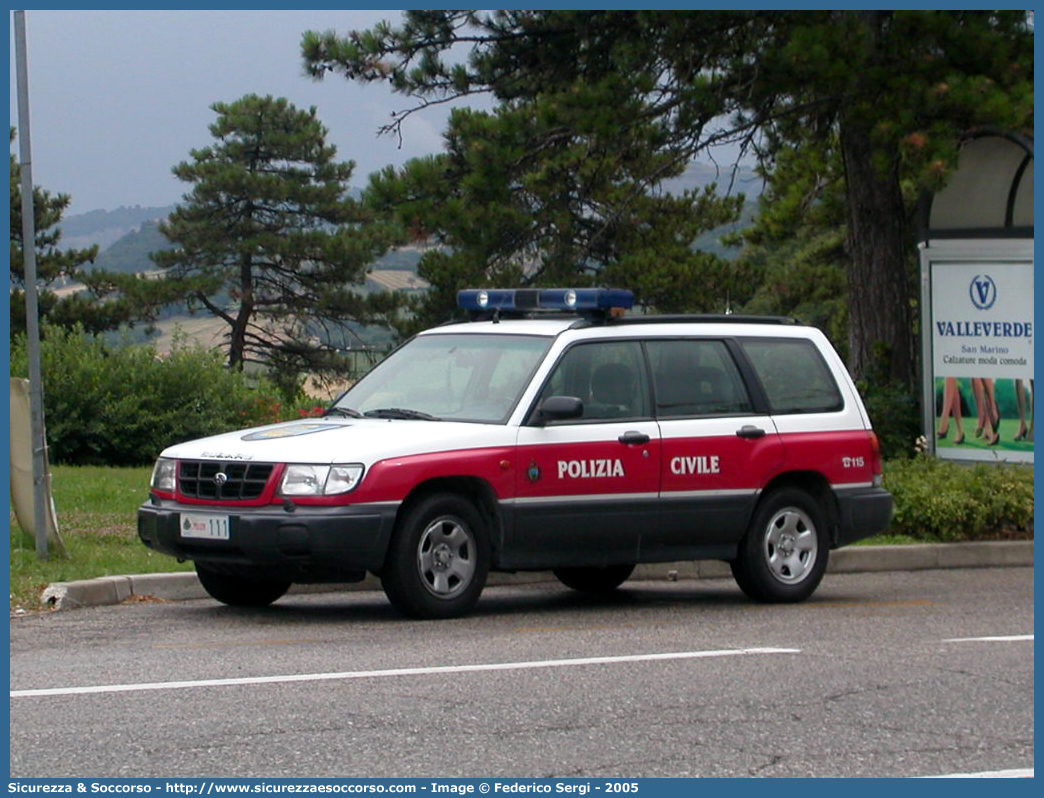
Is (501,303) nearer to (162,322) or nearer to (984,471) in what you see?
(984,471)

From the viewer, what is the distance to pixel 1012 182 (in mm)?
17906

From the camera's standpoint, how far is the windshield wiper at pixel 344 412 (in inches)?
437

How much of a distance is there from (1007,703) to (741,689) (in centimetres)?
120

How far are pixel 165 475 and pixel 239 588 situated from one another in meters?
0.94

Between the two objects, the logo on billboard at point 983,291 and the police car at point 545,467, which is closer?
the police car at point 545,467

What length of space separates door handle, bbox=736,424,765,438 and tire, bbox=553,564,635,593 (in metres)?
1.44

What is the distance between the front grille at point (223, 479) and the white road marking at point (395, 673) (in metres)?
1.96

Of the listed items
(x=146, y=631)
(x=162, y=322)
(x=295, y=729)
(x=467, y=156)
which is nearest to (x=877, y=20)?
(x=467, y=156)

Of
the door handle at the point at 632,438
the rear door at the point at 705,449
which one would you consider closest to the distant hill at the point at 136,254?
the rear door at the point at 705,449

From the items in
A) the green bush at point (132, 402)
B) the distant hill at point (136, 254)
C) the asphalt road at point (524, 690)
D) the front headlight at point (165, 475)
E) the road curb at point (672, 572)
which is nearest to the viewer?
the asphalt road at point (524, 690)

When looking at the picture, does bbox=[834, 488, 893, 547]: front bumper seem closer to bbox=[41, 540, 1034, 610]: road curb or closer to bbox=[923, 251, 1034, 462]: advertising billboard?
bbox=[41, 540, 1034, 610]: road curb

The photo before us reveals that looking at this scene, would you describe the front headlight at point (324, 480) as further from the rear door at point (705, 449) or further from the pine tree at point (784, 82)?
the pine tree at point (784, 82)

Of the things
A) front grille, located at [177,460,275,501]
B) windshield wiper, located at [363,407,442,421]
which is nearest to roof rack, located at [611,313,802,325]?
windshield wiper, located at [363,407,442,421]

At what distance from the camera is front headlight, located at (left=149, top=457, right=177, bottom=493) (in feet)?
34.6
